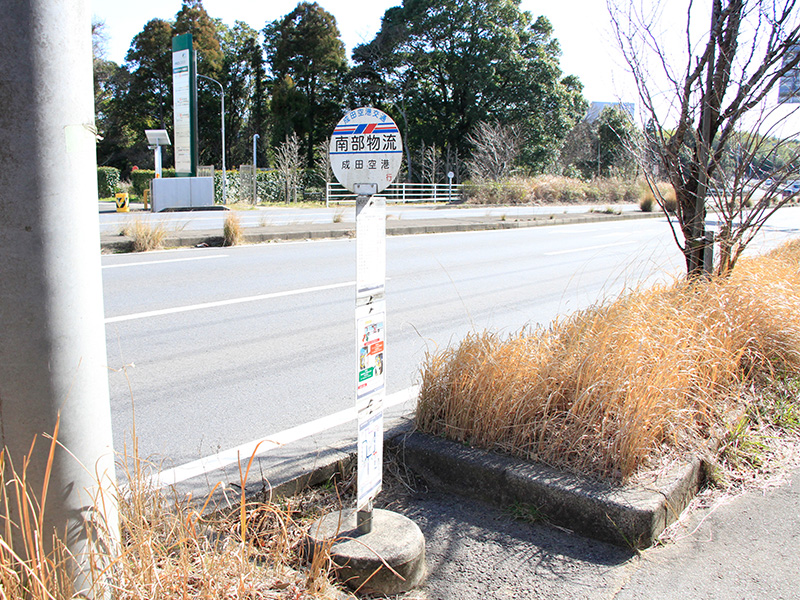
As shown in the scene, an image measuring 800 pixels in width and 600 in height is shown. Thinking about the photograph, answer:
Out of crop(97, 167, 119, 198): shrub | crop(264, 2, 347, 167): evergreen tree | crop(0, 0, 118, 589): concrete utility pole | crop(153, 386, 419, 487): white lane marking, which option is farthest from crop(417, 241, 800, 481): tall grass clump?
crop(264, 2, 347, 167): evergreen tree

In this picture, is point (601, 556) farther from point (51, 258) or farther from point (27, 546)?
point (51, 258)

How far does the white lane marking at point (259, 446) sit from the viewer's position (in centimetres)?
338

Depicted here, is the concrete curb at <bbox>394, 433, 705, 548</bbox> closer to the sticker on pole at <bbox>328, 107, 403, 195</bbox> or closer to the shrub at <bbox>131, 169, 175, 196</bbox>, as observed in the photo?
the sticker on pole at <bbox>328, 107, 403, 195</bbox>

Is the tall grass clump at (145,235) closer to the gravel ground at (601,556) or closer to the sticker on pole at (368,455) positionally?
the gravel ground at (601,556)

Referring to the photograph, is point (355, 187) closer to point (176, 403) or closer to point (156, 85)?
point (176, 403)

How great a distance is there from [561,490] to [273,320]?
4.55m

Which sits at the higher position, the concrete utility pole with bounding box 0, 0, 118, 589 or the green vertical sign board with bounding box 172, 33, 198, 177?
the green vertical sign board with bounding box 172, 33, 198, 177

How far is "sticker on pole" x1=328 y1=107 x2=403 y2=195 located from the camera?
259 cm

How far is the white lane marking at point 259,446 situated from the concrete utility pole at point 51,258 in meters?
1.02

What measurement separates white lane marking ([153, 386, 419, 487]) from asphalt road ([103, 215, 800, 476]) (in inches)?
3.5

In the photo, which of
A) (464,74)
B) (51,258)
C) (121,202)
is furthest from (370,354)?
(464,74)

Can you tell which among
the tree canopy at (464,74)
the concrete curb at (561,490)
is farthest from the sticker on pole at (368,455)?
the tree canopy at (464,74)

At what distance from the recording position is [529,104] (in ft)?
151

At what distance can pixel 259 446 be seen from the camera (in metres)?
3.52
